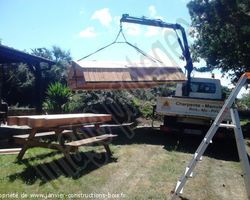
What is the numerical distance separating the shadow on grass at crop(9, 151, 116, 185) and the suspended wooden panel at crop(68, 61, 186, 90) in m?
1.83

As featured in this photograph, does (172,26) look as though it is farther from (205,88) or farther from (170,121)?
(170,121)

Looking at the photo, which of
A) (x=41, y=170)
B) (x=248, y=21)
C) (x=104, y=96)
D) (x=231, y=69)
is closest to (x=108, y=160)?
(x=41, y=170)

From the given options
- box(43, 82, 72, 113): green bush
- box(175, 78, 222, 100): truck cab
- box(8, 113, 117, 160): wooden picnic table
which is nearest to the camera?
box(8, 113, 117, 160): wooden picnic table

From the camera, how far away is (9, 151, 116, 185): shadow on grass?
20.1ft

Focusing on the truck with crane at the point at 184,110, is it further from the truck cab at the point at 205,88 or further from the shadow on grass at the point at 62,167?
the shadow on grass at the point at 62,167

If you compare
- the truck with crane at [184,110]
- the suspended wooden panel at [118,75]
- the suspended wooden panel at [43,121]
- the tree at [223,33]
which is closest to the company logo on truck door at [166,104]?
the truck with crane at [184,110]

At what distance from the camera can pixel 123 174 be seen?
21.7ft

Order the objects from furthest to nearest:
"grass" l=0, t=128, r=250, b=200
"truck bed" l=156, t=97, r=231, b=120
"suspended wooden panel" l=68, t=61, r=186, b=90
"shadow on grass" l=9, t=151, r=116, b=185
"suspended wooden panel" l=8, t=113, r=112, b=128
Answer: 1. "truck bed" l=156, t=97, r=231, b=120
2. "suspended wooden panel" l=68, t=61, r=186, b=90
3. "suspended wooden panel" l=8, t=113, r=112, b=128
4. "shadow on grass" l=9, t=151, r=116, b=185
5. "grass" l=0, t=128, r=250, b=200

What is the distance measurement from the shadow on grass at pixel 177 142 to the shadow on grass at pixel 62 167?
8.60 feet

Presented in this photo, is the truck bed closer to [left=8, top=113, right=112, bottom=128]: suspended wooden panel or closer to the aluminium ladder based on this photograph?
[left=8, top=113, right=112, bottom=128]: suspended wooden panel

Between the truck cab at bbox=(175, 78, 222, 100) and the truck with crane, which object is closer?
the truck with crane

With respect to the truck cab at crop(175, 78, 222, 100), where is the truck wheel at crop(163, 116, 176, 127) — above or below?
below

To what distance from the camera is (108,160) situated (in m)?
7.80

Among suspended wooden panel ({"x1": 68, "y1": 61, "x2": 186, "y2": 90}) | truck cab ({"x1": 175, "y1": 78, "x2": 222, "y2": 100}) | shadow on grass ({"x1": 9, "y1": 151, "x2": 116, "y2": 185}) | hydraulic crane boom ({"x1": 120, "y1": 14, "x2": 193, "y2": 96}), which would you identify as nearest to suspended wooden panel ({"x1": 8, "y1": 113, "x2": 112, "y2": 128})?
shadow on grass ({"x1": 9, "y1": 151, "x2": 116, "y2": 185})
